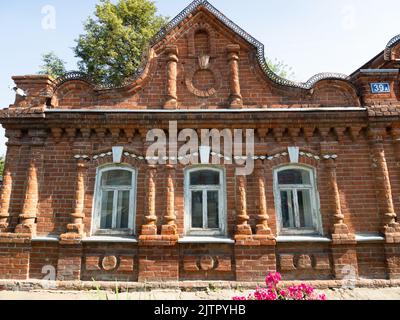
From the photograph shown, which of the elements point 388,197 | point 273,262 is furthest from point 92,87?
point 388,197

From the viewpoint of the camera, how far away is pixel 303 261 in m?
6.14

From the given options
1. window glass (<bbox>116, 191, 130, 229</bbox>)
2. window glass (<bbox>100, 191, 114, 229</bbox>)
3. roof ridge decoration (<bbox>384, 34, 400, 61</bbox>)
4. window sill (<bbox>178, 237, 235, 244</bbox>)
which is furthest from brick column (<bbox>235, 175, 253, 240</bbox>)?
roof ridge decoration (<bbox>384, 34, 400, 61</bbox>)

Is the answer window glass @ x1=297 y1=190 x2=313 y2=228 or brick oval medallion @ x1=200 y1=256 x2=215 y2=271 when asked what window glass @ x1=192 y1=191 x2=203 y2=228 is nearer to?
brick oval medallion @ x1=200 y1=256 x2=215 y2=271

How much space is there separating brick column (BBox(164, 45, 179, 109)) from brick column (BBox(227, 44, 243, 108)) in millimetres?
1425

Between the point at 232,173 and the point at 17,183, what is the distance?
5.16 m

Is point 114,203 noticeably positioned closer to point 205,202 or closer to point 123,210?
point 123,210

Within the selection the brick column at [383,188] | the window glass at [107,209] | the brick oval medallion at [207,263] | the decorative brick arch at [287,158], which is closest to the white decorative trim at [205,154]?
the decorative brick arch at [287,158]

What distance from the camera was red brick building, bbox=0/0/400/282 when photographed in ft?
20.1

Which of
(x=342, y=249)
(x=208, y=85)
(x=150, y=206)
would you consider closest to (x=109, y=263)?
(x=150, y=206)

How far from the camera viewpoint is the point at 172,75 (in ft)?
23.5

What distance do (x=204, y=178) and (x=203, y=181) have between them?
0.08 m

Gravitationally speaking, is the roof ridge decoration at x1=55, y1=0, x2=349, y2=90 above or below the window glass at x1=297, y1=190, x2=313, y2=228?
above
